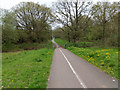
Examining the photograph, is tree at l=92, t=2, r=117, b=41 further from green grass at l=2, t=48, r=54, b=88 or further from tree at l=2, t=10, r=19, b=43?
green grass at l=2, t=48, r=54, b=88

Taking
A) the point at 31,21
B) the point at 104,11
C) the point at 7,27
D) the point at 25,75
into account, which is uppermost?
the point at 104,11

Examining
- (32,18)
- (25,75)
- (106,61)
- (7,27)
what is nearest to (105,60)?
(106,61)

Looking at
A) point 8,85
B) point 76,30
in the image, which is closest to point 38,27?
point 76,30

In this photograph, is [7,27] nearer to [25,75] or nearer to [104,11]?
[25,75]

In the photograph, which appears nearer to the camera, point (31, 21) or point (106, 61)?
point (106, 61)

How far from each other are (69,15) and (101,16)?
32.9 ft

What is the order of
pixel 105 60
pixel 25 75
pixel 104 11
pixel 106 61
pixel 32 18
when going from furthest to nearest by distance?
pixel 32 18 < pixel 104 11 < pixel 105 60 < pixel 106 61 < pixel 25 75

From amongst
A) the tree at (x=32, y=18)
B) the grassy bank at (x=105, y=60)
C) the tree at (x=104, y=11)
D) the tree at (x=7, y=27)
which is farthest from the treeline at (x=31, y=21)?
the grassy bank at (x=105, y=60)

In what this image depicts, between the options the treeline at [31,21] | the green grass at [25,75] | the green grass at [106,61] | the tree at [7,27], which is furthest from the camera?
the treeline at [31,21]

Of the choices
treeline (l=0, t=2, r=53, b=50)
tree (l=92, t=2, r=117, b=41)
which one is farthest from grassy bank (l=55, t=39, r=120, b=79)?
treeline (l=0, t=2, r=53, b=50)

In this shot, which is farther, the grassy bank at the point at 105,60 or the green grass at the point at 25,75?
the grassy bank at the point at 105,60

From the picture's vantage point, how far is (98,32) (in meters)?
31.6

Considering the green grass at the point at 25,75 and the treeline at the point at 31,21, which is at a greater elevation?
the treeline at the point at 31,21

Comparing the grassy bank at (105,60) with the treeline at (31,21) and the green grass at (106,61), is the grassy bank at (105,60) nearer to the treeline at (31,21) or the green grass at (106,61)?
the green grass at (106,61)
